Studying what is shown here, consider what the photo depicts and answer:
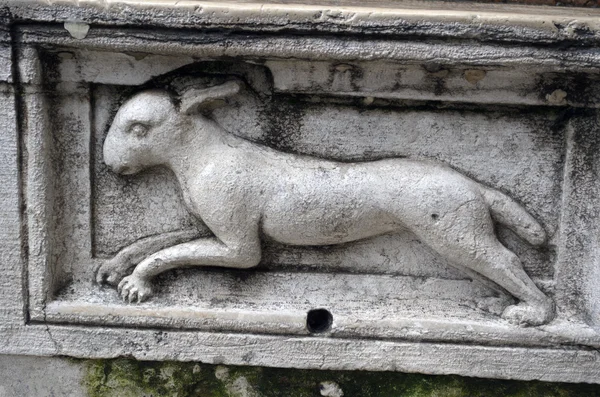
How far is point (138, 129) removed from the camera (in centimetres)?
204

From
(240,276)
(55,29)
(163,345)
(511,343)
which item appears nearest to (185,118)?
(55,29)

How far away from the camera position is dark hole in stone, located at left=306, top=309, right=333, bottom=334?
224 cm

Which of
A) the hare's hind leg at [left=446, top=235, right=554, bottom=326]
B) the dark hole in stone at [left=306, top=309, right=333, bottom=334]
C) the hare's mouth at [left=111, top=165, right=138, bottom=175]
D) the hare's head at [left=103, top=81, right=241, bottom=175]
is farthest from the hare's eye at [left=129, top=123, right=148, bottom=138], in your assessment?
the hare's hind leg at [left=446, top=235, right=554, bottom=326]

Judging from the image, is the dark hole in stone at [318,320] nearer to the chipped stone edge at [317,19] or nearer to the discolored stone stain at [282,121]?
the discolored stone stain at [282,121]

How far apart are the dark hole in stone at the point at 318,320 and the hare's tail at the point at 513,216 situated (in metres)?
0.72

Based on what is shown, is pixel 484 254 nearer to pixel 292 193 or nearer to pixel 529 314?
pixel 529 314

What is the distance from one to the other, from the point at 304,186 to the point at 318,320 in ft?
1.81

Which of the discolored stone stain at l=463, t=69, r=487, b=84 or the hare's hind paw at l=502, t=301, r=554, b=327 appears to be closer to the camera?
the discolored stone stain at l=463, t=69, r=487, b=84

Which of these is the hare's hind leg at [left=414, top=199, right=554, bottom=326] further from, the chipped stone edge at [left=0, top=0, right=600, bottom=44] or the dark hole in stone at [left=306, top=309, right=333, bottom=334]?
the chipped stone edge at [left=0, top=0, right=600, bottom=44]

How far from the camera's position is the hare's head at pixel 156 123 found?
6.66ft

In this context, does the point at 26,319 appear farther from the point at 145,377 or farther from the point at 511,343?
the point at 511,343

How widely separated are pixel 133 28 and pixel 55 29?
0.83ft

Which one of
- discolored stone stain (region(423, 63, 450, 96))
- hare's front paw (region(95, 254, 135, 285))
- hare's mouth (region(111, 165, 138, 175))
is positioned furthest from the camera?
hare's front paw (region(95, 254, 135, 285))

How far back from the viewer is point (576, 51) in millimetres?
1882
